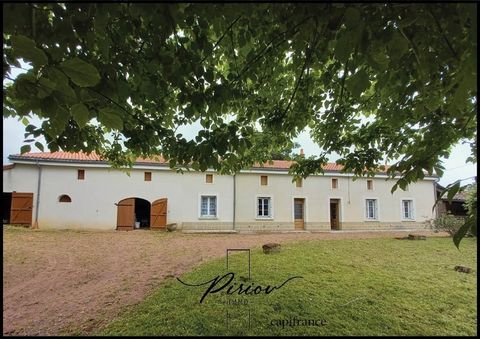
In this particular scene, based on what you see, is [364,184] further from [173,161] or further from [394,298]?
[173,161]

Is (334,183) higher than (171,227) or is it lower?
higher

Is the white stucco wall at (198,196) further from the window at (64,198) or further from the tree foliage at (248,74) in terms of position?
the tree foliage at (248,74)

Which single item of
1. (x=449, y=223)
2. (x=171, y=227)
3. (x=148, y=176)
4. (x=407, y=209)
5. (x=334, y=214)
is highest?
(x=148, y=176)

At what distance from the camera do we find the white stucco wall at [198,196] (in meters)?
14.1

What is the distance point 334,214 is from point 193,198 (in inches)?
361

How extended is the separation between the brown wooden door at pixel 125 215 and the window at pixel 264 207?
707cm

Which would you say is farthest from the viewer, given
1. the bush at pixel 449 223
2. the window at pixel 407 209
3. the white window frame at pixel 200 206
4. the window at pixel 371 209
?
the window at pixel 407 209

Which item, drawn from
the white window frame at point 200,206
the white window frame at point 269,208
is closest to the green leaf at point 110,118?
the white window frame at point 200,206

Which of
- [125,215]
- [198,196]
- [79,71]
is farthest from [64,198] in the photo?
[79,71]

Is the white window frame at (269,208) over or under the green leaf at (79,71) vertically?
under

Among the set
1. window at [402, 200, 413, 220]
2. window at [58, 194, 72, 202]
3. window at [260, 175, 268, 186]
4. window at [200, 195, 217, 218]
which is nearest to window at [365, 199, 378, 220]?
window at [402, 200, 413, 220]

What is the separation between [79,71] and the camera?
88cm

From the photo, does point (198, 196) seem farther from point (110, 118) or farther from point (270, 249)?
point (110, 118)

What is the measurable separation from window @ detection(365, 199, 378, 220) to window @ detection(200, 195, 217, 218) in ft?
32.4
